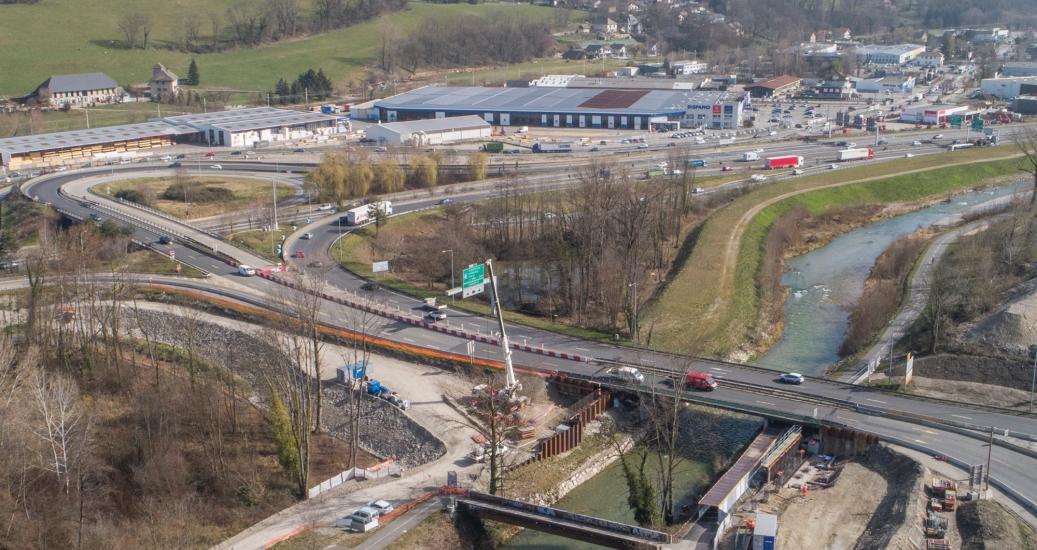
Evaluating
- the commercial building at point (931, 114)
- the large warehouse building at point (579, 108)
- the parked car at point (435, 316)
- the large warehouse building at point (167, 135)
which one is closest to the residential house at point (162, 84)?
the large warehouse building at point (167, 135)

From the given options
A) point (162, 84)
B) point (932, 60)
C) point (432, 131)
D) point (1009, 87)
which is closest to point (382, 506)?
point (432, 131)

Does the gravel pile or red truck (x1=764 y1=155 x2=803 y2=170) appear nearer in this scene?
the gravel pile

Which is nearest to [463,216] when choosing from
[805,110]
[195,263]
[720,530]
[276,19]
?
[195,263]

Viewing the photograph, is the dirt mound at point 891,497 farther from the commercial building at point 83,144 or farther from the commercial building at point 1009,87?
the commercial building at point 1009,87

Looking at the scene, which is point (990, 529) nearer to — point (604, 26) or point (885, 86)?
point (885, 86)

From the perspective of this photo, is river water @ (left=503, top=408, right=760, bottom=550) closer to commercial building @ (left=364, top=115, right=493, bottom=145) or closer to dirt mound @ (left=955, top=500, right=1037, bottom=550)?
dirt mound @ (left=955, top=500, right=1037, bottom=550)

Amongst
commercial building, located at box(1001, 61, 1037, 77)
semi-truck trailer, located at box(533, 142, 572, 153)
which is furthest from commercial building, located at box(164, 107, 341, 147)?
commercial building, located at box(1001, 61, 1037, 77)

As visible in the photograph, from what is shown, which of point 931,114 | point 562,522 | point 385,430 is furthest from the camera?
point 931,114
